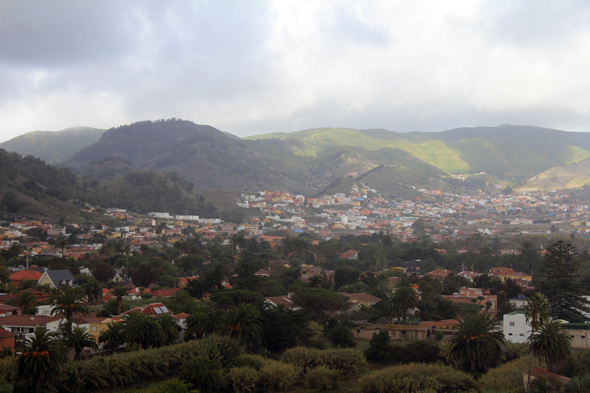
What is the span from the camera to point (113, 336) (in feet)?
83.3

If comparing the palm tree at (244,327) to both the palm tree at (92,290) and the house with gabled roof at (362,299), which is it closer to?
the house with gabled roof at (362,299)

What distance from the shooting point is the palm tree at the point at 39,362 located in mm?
18969

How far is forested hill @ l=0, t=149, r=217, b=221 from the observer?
92125 millimetres

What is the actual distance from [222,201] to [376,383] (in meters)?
131

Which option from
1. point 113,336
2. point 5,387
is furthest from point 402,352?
point 5,387

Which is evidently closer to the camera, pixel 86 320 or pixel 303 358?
pixel 303 358

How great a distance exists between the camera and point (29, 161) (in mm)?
117562

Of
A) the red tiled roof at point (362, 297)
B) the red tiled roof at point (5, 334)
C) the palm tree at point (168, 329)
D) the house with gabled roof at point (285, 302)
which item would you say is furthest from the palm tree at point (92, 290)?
the red tiled roof at point (362, 297)

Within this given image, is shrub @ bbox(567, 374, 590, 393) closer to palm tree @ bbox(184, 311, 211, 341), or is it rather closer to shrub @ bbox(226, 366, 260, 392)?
shrub @ bbox(226, 366, 260, 392)

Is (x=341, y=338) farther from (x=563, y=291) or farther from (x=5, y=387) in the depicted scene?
(x=5, y=387)

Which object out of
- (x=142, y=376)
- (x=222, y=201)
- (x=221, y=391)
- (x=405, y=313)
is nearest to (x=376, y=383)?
(x=221, y=391)

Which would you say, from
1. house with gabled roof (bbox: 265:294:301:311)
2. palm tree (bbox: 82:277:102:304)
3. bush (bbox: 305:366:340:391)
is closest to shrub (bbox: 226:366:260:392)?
bush (bbox: 305:366:340:391)

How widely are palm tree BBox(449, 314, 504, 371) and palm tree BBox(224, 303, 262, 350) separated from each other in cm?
869

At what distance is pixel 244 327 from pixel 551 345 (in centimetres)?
1271
